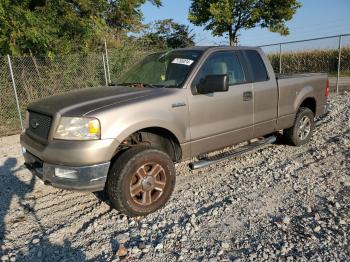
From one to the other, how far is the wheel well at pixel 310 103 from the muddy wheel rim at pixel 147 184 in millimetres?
3773

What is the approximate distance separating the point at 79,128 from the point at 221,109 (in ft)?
6.60

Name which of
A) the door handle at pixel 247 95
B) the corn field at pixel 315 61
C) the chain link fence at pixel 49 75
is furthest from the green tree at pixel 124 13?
the door handle at pixel 247 95

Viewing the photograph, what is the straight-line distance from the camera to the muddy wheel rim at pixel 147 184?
3.76 m

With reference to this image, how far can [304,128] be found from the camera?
6391 millimetres

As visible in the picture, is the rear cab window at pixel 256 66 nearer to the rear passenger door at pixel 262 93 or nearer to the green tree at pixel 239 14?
the rear passenger door at pixel 262 93

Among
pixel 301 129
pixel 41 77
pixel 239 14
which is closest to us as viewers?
pixel 301 129

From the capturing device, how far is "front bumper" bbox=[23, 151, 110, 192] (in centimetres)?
341

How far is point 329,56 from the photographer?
826 inches

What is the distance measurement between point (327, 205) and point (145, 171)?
85.4 inches

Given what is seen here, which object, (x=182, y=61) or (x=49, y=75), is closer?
(x=182, y=61)

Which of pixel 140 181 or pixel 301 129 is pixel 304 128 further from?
pixel 140 181

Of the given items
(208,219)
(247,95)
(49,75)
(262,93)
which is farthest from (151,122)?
(49,75)

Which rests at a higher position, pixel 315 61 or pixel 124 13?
pixel 124 13

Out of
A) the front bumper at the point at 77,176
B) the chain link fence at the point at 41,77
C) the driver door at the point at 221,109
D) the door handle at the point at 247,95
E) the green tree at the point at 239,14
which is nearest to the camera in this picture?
the front bumper at the point at 77,176
